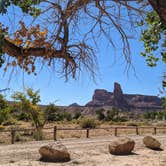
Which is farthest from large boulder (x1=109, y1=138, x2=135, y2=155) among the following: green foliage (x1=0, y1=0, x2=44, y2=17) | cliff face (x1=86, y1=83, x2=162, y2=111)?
cliff face (x1=86, y1=83, x2=162, y2=111)

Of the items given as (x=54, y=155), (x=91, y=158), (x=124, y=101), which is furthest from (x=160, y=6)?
(x=124, y=101)

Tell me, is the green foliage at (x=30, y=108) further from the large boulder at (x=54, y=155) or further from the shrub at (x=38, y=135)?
the large boulder at (x=54, y=155)

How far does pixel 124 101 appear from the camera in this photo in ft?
515

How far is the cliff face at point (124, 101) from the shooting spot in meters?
153

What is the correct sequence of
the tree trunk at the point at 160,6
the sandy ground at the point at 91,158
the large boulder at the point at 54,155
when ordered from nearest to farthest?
1. the tree trunk at the point at 160,6
2. the sandy ground at the point at 91,158
3. the large boulder at the point at 54,155

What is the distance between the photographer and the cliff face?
153 m

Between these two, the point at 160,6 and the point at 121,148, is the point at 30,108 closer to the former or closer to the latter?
the point at 121,148

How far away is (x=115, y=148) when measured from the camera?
54.7ft

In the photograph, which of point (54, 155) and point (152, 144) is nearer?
point (54, 155)

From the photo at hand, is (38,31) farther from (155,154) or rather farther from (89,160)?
(155,154)

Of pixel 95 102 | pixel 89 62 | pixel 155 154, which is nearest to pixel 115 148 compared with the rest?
pixel 155 154

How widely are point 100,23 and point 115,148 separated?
11915 mm

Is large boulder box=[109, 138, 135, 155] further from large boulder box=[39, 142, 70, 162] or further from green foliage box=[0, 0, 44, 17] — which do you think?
green foliage box=[0, 0, 44, 17]

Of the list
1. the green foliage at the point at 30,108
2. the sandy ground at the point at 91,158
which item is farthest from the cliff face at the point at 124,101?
the sandy ground at the point at 91,158
